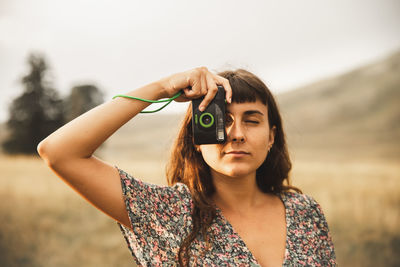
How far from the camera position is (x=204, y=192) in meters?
1.71

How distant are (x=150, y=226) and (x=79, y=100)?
505 centimetres

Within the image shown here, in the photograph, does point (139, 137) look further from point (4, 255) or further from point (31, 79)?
point (4, 255)

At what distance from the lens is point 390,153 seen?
23.1ft

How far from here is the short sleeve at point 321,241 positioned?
1.66 m

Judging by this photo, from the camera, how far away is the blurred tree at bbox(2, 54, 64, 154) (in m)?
5.59

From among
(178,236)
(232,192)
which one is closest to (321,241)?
(232,192)

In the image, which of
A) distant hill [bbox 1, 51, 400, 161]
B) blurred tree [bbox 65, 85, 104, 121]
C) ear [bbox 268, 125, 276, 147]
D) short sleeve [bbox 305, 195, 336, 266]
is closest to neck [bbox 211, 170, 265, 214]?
ear [bbox 268, 125, 276, 147]

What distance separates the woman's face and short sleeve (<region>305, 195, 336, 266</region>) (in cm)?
50

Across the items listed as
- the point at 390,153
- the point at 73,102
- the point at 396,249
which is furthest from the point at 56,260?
the point at 390,153

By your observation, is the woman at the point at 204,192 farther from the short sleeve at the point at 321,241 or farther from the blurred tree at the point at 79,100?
the blurred tree at the point at 79,100

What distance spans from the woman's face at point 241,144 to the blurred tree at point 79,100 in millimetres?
4662

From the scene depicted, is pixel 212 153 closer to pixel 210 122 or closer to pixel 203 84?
pixel 210 122

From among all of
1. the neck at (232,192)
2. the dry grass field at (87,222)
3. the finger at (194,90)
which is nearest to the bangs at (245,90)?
the finger at (194,90)

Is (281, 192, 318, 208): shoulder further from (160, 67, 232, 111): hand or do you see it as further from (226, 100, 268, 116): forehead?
(160, 67, 232, 111): hand
